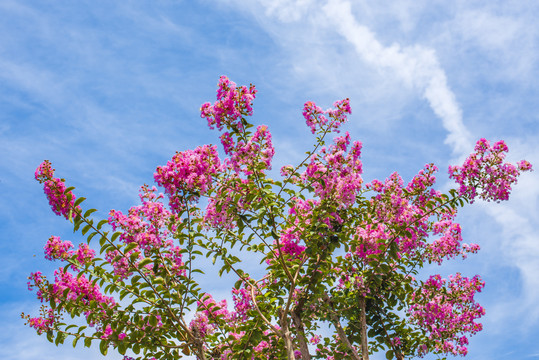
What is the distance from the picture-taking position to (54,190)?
5.68 m

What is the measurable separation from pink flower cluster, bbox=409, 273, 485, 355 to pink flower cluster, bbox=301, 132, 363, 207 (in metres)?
3.82

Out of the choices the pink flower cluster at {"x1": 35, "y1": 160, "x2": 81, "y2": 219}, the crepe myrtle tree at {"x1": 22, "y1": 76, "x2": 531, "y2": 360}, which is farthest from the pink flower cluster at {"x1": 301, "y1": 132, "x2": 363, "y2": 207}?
the pink flower cluster at {"x1": 35, "y1": 160, "x2": 81, "y2": 219}

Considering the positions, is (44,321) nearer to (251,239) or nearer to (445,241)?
(251,239)

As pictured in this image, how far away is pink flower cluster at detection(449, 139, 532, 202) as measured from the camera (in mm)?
7066

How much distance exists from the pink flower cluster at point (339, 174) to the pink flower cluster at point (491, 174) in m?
2.19

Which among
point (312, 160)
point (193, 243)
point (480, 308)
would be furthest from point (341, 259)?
point (480, 308)

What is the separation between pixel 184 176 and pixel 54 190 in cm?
171

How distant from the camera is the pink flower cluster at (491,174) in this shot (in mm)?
7066

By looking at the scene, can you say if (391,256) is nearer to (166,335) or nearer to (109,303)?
(166,335)

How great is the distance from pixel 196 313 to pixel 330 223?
10.8 ft

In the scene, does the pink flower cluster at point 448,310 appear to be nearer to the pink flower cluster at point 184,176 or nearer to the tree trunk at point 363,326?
the tree trunk at point 363,326

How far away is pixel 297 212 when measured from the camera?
724cm

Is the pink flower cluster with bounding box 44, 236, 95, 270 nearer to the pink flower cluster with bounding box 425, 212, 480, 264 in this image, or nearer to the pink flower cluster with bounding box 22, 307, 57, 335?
the pink flower cluster with bounding box 22, 307, 57, 335

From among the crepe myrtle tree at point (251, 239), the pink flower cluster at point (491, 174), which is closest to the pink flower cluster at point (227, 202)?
the crepe myrtle tree at point (251, 239)
